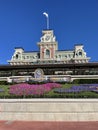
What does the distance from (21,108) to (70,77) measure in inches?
813

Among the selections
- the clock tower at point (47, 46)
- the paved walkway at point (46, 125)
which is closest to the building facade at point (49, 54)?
the clock tower at point (47, 46)

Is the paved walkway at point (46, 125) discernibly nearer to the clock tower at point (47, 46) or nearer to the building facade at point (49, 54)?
Result: the building facade at point (49, 54)

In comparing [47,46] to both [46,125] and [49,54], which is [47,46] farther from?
[46,125]

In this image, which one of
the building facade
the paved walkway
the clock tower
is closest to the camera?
the paved walkway

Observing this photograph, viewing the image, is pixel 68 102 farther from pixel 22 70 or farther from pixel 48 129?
pixel 22 70

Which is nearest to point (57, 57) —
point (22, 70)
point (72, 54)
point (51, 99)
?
point (72, 54)

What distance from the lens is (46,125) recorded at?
1466cm

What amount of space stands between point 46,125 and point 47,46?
7190cm

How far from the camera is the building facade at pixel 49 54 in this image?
83812mm

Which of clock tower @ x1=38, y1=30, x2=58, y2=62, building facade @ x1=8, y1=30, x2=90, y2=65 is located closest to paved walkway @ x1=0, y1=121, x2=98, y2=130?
building facade @ x1=8, y1=30, x2=90, y2=65

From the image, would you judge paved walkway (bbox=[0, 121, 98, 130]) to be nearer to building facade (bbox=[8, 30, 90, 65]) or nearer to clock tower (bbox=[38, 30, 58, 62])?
building facade (bbox=[8, 30, 90, 65])

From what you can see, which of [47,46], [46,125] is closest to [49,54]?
[47,46]

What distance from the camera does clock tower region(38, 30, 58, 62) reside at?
84.7 meters

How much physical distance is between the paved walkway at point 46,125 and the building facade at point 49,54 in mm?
67229
